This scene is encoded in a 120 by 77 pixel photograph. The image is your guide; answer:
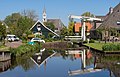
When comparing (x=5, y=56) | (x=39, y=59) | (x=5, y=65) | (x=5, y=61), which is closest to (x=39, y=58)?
(x=39, y=59)

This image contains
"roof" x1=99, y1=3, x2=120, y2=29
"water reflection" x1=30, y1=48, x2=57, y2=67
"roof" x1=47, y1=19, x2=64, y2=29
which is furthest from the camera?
"roof" x1=47, y1=19, x2=64, y2=29

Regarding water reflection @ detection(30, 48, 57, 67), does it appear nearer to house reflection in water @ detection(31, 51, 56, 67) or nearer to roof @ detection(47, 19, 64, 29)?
house reflection in water @ detection(31, 51, 56, 67)

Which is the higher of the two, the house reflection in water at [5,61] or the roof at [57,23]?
the roof at [57,23]

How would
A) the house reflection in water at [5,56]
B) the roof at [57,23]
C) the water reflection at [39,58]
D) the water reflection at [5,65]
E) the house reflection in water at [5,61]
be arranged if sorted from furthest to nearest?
1. the roof at [57,23]
2. the water reflection at [39,58]
3. the house reflection in water at [5,56]
4. the house reflection in water at [5,61]
5. the water reflection at [5,65]

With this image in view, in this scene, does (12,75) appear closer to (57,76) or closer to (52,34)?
(57,76)

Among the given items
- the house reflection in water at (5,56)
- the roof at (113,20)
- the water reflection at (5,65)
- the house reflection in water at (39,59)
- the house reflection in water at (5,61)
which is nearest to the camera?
the water reflection at (5,65)

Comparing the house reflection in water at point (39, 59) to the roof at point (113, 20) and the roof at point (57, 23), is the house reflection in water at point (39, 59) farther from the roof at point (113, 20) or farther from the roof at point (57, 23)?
the roof at point (57, 23)

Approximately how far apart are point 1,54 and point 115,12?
4554cm

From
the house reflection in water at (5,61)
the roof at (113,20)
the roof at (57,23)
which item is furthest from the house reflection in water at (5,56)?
the roof at (57,23)

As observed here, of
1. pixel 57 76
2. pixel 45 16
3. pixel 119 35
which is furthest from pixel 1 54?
pixel 45 16

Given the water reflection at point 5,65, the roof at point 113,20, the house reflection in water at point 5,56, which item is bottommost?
the water reflection at point 5,65

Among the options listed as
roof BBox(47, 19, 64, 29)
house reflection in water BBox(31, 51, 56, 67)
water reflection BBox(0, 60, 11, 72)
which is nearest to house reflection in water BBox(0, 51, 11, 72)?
water reflection BBox(0, 60, 11, 72)

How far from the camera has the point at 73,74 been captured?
74.9 ft

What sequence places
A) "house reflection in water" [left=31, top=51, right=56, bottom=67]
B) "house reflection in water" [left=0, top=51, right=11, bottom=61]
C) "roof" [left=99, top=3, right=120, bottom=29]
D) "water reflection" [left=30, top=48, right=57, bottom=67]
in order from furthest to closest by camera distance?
"roof" [left=99, top=3, right=120, bottom=29]
"water reflection" [left=30, top=48, right=57, bottom=67]
"house reflection in water" [left=31, top=51, right=56, bottom=67]
"house reflection in water" [left=0, top=51, right=11, bottom=61]
